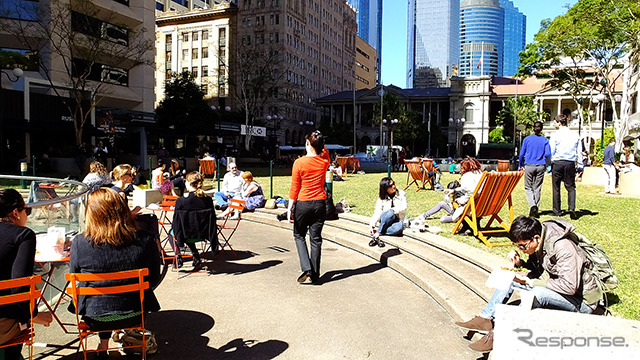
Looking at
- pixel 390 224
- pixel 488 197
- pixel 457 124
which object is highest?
pixel 457 124

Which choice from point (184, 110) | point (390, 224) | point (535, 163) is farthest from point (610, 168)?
point (184, 110)

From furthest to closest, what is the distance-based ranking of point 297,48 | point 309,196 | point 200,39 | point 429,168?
point 297,48
point 200,39
point 429,168
point 309,196

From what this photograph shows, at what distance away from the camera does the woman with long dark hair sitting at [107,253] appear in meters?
3.52

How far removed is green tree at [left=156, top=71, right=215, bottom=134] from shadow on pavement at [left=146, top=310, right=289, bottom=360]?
41778 mm

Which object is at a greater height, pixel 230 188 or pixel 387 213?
pixel 230 188

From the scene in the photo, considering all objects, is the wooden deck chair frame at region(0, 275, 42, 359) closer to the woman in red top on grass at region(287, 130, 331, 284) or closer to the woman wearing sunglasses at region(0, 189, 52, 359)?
the woman wearing sunglasses at region(0, 189, 52, 359)

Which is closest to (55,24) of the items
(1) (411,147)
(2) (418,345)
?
(2) (418,345)

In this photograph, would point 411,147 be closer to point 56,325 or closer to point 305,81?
point 305,81

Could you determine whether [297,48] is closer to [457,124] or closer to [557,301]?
[457,124]

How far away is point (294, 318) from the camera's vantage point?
5.03 m

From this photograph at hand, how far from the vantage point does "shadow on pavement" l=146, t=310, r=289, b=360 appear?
13.5ft

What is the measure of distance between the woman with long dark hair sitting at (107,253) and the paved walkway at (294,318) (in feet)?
2.49

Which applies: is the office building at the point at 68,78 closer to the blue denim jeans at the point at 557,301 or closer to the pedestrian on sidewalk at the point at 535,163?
the pedestrian on sidewalk at the point at 535,163

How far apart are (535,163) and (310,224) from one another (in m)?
5.04
